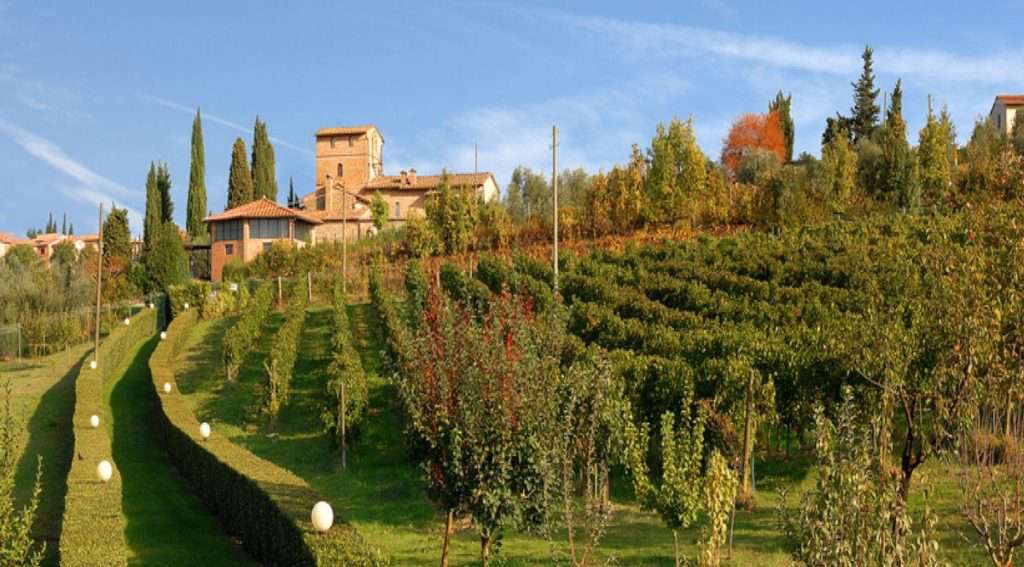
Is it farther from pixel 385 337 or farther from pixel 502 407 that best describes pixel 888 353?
pixel 385 337

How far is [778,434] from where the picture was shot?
18.0 m

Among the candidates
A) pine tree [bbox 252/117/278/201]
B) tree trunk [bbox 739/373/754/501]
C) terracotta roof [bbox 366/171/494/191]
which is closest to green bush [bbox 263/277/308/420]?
tree trunk [bbox 739/373/754/501]

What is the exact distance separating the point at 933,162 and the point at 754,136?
73.3 feet

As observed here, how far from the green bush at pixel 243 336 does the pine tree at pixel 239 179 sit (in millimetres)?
37899

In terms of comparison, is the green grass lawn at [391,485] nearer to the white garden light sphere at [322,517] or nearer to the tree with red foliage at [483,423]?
the tree with red foliage at [483,423]

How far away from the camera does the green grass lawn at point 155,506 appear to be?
13289mm

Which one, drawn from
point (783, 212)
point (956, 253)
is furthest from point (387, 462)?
point (783, 212)

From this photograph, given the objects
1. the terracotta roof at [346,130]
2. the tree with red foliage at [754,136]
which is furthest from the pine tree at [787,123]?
the terracotta roof at [346,130]

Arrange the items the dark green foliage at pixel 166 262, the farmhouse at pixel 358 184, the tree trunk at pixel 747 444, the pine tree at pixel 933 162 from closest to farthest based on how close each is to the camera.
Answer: the tree trunk at pixel 747 444 < the pine tree at pixel 933 162 < the dark green foliage at pixel 166 262 < the farmhouse at pixel 358 184

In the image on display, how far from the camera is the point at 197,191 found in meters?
72.4

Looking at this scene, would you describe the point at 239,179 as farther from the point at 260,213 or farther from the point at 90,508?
the point at 90,508

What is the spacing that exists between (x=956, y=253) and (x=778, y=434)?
7710 mm

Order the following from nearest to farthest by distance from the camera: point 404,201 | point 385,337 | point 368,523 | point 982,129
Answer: point 368,523
point 385,337
point 982,129
point 404,201

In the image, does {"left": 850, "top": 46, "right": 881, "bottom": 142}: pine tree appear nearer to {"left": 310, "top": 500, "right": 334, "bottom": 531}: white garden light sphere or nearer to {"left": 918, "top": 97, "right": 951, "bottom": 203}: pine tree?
{"left": 918, "top": 97, "right": 951, "bottom": 203}: pine tree
